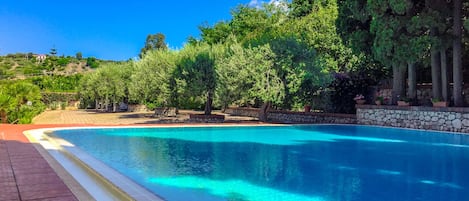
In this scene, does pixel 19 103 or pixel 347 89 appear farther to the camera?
pixel 19 103

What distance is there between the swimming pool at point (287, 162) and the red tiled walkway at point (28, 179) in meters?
1.61

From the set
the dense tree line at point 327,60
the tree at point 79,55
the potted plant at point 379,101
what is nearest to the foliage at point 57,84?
the dense tree line at point 327,60

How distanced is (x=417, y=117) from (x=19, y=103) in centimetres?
2147

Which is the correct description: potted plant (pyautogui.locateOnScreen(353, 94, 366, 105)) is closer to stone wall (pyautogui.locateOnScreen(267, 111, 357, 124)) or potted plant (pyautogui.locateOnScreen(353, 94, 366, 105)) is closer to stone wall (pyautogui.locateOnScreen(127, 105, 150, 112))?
stone wall (pyautogui.locateOnScreen(267, 111, 357, 124))

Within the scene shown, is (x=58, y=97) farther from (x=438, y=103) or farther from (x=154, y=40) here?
(x=438, y=103)

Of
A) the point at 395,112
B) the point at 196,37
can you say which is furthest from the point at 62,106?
the point at 395,112

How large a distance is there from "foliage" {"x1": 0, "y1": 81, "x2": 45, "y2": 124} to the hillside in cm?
6613

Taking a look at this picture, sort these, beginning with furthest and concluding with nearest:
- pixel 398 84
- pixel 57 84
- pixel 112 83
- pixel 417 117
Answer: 1. pixel 57 84
2. pixel 112 83
3. pixel 398 84
4. pixel 417 117

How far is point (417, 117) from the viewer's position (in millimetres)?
18531

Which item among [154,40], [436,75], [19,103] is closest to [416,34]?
[436,75]

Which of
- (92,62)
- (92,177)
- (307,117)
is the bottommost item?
(92,177)

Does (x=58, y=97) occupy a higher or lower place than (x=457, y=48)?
lower

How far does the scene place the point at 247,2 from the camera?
4128 centimetres

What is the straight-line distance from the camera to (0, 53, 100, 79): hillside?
90562mm
